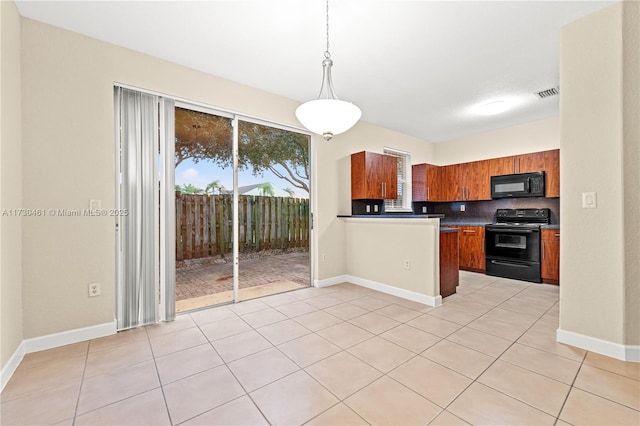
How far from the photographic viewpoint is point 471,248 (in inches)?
198

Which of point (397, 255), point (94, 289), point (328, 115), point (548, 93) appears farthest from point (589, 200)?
point (94, 289)

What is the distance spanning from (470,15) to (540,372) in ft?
9.07

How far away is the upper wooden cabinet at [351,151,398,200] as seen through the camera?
14.4 ft

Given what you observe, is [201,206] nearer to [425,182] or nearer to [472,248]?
[425,182]

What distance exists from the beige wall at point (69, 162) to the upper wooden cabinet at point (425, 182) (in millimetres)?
4832

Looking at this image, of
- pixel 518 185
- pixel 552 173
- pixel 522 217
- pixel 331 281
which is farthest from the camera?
pixel 522 217

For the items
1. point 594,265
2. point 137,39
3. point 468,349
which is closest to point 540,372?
point 468,349

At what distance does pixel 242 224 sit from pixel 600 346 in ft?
Answer: 13.9

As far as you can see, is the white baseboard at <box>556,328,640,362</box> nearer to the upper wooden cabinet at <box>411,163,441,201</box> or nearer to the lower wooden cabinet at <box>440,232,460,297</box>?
the lower wooden cabinet at <box>440,232,460,297</box>

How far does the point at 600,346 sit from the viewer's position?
211cm

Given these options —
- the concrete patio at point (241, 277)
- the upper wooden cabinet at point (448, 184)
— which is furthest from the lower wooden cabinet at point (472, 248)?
the concrete patio at point (241, 277)

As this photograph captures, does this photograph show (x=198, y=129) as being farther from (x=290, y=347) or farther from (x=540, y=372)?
(x=540, y=372)

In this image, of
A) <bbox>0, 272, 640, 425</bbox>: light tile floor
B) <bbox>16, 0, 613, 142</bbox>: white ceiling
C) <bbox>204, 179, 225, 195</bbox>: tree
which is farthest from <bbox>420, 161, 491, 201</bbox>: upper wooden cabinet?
<bbox>204, 179, 225, 195</bbox>: tree

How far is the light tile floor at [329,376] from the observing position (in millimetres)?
1489
